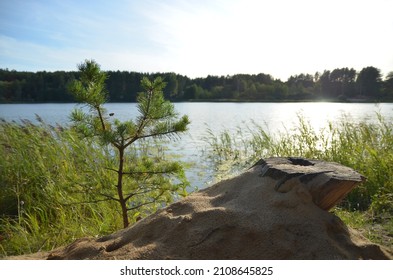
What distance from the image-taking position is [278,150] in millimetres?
6750

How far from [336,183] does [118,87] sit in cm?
476

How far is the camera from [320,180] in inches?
83.8

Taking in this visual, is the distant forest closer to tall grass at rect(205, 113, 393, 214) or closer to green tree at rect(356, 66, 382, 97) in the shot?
green tree at rect(356, 66, 382, 97)

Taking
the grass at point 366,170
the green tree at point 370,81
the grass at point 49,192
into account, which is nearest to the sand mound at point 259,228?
the grass at point 366,170

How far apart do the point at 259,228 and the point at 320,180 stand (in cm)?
49

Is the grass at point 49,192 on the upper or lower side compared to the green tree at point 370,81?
lower

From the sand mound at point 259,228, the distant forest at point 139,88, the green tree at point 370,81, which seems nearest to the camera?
the sand mound at point 259,228

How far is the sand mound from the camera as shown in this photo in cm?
196

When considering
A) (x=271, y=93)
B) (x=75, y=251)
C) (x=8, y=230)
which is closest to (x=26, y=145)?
(x=8, y=230)

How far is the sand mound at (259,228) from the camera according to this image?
1960 mm

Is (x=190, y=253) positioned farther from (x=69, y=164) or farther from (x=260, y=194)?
(x=69, y=164)

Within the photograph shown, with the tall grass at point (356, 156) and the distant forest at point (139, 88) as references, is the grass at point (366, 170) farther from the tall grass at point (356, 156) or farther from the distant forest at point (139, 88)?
the distant forest at point (139, 88)

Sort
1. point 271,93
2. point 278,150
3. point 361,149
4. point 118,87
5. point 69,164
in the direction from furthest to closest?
point 271,93, point 278,150, point 118,87, point 361,149, point 69,164

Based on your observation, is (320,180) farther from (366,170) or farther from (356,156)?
(356,156)
